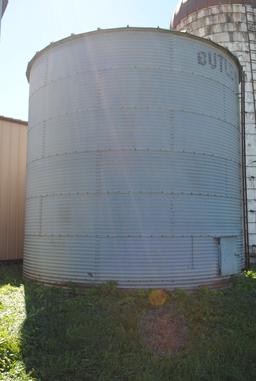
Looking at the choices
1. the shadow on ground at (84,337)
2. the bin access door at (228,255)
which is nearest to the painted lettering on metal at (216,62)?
the bin access door at (228,255)

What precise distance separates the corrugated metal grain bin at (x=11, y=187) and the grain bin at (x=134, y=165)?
11.6 ft

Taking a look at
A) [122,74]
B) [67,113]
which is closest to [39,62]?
[67,113]

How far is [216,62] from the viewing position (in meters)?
9.38

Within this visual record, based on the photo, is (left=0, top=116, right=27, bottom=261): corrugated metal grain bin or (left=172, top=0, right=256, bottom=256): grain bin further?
(left=172, top=0, right=256, bottom=256): grain bin

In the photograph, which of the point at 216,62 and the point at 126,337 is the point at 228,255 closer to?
the point at 126,337

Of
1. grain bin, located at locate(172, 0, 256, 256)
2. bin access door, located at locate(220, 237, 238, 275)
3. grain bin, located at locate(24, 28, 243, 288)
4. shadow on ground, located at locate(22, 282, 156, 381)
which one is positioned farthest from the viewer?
grain bin, located at locate(172, 0, 256, 256)

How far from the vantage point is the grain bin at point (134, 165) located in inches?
314

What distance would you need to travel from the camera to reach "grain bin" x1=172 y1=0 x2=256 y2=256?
13.0 m

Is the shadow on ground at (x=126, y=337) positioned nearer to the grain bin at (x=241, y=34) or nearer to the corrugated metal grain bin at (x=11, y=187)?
the corrugated metal grain bin at (x=11, y=187)

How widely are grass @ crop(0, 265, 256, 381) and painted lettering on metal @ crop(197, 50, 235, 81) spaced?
17.5ft

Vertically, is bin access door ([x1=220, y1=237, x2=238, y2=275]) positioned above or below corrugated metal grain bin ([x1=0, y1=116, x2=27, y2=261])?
below

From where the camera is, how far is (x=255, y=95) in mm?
13297

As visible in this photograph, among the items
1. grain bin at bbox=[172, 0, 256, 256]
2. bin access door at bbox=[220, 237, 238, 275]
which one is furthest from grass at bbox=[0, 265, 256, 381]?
grain bin at bbox=[172, 0, 256, 256]

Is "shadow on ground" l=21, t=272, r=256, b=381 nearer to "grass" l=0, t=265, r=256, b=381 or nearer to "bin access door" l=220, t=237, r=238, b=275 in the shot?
"grass" l=0, t=265, r=256, b=381
